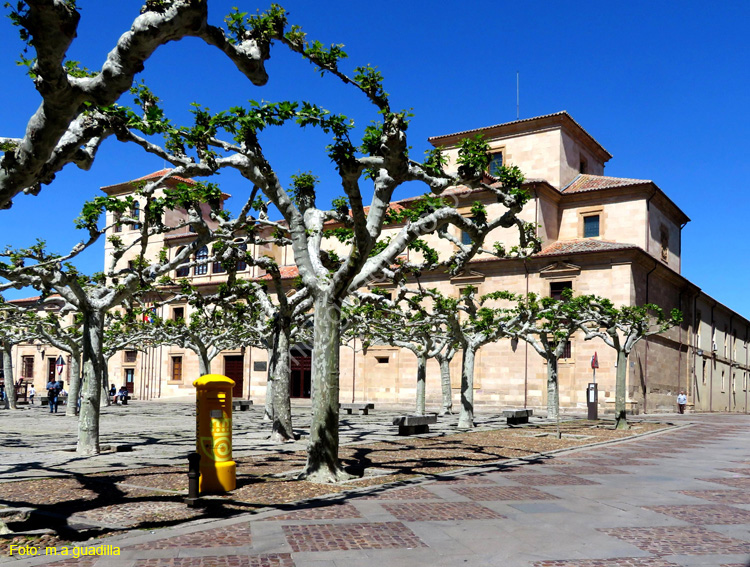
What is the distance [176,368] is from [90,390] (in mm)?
48227

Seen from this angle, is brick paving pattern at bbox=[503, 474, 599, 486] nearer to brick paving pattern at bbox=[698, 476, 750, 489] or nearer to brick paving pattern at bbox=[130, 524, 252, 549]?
brick paving pattern at bbox=[698, 476, 750, 489]

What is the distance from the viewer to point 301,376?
5759 cm

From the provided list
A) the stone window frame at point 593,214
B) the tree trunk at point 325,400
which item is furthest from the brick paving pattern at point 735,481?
the stone window frame at point 593,214

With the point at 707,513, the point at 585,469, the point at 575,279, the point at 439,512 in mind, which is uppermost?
the point at 575,279

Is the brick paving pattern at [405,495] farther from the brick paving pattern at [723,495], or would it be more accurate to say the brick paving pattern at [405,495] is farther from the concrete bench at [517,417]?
the concrete bench at [517,417]

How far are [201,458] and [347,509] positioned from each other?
2805 mm

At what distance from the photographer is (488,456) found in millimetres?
16188

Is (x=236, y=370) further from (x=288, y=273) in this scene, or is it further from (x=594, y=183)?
(x=594, y=183)

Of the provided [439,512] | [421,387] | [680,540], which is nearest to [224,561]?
[439,512]

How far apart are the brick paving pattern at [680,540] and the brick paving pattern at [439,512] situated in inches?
62.0

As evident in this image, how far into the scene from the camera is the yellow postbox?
35.2 ft

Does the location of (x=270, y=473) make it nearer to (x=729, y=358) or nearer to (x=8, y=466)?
(x=8, y=466)

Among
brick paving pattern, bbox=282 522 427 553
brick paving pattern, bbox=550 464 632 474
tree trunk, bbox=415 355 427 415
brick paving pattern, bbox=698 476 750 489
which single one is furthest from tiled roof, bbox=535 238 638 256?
brick paving pattern, bbox=282 522 427 553

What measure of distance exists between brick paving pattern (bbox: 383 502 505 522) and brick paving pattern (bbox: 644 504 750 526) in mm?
2520
